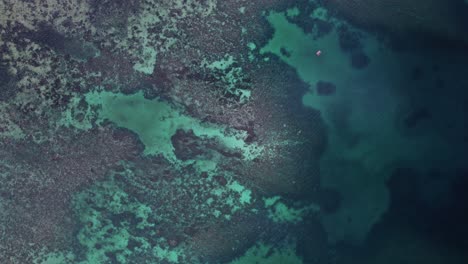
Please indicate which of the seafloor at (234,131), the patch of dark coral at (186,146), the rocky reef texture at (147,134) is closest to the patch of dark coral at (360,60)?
the seafloor at (234,131)

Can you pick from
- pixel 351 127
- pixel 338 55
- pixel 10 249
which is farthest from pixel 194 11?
pixel 10 249

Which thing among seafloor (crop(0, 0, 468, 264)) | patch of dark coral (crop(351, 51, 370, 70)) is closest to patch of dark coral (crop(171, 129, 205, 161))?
seafloor (crop(0, 0, 468, 264))

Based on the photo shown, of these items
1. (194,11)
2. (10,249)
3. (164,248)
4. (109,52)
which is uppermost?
(194,11)

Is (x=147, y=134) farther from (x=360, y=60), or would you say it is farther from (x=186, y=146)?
(x=360, y=60)

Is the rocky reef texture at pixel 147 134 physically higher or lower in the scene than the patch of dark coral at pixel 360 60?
lower

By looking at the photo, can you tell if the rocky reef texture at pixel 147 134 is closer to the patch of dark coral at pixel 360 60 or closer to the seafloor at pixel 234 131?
the seafloor at pixel 234 131

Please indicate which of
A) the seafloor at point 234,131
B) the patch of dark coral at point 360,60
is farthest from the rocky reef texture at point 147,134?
the patch of dark coral at point 360,60

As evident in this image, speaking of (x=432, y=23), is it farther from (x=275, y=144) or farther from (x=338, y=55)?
(x=275, y=144)

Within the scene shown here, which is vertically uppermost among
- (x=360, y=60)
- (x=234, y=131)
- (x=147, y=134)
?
(x=360, y=60)

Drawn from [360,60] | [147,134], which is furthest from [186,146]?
[360,60]
